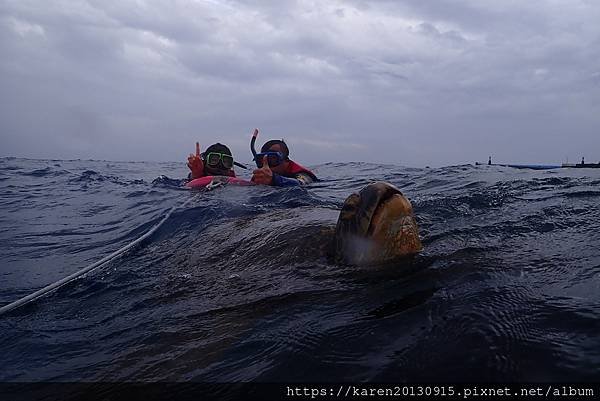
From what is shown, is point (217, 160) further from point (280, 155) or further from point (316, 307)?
point (316, 307)

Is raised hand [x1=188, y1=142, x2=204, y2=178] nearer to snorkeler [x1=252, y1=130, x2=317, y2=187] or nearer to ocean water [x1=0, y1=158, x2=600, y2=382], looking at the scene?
snorkeler [x1=252, y1=130, x2=317, y2=187]

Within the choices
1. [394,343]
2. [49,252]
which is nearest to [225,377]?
[394,343]

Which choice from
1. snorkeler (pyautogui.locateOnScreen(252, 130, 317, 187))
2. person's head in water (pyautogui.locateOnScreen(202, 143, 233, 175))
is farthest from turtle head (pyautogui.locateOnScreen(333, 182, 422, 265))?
person's head in water (pyautogui.locateOnScreen(202, 143, 233, 175))

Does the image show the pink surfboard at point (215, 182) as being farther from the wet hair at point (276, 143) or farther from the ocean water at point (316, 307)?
the ocean water at point (316, 307)

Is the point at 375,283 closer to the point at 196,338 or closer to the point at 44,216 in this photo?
the point at 196,338

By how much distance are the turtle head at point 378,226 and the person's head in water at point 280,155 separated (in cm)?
696

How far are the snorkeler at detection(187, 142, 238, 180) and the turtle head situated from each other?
7.47 m

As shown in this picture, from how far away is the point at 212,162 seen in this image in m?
9.95

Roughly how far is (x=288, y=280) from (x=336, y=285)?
431mm

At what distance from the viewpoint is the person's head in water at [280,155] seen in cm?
971

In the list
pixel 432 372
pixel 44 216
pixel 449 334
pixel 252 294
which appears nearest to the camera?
pixel 432 372

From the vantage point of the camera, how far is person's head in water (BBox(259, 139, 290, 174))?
9.71 meters

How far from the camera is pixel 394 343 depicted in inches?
68.2

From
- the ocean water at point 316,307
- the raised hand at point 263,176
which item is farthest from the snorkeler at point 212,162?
the ocean water at point 316,307
